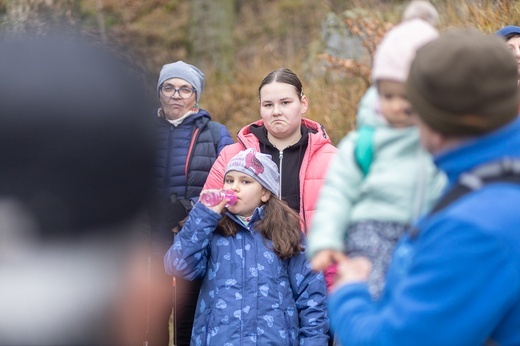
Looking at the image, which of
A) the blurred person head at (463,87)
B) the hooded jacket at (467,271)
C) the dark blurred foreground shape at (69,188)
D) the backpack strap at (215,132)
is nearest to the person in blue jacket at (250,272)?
the backpack strap at (215,132)

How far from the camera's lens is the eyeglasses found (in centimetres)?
475

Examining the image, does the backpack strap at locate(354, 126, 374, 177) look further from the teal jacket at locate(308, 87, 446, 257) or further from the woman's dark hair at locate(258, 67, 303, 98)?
the woman's dark hair at locate(258, 67, 303, 98)

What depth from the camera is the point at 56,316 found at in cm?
132

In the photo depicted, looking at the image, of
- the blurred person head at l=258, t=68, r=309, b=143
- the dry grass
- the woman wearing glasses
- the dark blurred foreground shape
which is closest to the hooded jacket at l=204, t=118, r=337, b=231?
the blurred person head at l=258, t=68, r=309, b=143

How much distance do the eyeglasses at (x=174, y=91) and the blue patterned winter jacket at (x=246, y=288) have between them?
119 cm

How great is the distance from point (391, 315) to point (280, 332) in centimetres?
196

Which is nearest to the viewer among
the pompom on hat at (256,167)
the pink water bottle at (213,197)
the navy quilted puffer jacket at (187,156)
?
the pink water bottle at (213,197)

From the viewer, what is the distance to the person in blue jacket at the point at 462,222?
1.61 meters

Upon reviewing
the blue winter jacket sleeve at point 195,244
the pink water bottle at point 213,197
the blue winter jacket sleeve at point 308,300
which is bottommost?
the blue winter jacket sleeve at point 308,300

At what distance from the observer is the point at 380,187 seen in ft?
6.49

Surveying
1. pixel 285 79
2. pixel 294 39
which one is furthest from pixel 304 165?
pixel 294 39

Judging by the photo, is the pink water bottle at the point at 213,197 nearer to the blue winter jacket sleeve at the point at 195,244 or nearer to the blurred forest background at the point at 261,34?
the blue winter jacket sleeve at the point at 195,244

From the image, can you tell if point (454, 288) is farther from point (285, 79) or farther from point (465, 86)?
point (285, 79)

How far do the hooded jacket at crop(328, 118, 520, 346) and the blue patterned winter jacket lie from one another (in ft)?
6.24
